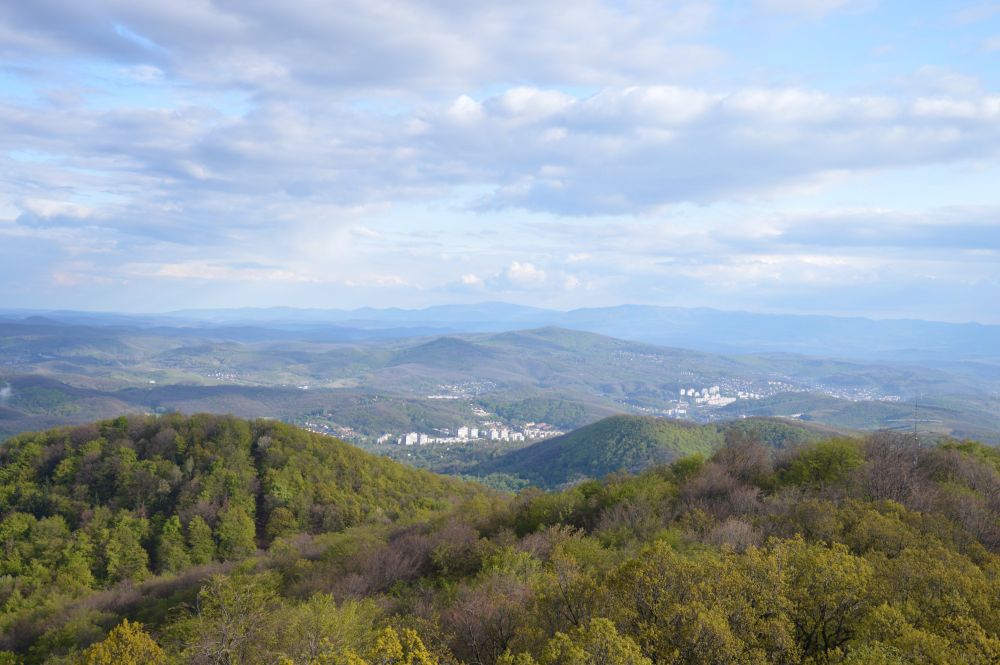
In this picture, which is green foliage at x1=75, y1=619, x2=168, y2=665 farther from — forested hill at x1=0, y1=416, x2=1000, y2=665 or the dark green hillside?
the dark green hillside

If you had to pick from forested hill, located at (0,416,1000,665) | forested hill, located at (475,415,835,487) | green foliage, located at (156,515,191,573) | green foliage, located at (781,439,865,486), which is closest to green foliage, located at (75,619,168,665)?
forested hill, located at (0,416,1000,665)

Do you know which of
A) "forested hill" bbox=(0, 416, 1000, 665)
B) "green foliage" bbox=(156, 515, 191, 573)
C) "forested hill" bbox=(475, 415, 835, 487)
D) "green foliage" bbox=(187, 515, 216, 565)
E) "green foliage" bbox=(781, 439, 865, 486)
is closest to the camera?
"forested hill" bbox=(0, 416, 1000, 665)

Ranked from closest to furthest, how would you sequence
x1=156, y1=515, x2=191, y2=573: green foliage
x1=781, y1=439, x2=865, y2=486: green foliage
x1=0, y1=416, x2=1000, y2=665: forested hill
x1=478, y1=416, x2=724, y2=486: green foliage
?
1. x1=0, y1=416, x2=1000, y2=665: forested hill
2. x1=781, y1=439, x2=865, y2=486: green foliage
3. x1=156, y1=515, x2=191, y2=573: green foliage
4. x1=478, y1=416, x2=724, y2=486: green foliage

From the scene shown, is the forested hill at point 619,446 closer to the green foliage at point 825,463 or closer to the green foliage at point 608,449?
the green foliage at point 608,449

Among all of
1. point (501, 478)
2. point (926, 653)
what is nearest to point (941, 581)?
point (926, 653)

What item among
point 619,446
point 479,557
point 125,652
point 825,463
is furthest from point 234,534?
point 619,446

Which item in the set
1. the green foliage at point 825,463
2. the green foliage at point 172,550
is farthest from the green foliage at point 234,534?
the green foliage at point 825,463

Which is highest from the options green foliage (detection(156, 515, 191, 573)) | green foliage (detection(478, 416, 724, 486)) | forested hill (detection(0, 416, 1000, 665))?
forested hill (detection(0, 416, 1000, 665))

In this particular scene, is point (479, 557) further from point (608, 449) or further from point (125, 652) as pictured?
point (608, 449)
